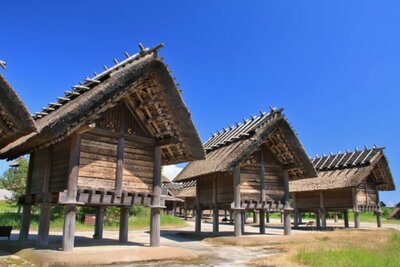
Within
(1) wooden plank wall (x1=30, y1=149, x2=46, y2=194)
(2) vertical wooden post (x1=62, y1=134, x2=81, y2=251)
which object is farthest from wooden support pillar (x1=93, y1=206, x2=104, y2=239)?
(2) vertical wooden post (x1=62, y1=134, x2=81, y2=251)

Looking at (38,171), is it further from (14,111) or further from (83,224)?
(83,224)

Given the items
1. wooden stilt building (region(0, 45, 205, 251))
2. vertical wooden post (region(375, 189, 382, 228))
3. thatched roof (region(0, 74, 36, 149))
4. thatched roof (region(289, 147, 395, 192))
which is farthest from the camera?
vertical wooden post (region(375, 189, 382, 228))

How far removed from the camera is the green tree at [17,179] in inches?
1235

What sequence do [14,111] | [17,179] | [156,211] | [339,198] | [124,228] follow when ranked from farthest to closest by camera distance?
[17,179], [339,198], [124,228], [156,211], [14,111]

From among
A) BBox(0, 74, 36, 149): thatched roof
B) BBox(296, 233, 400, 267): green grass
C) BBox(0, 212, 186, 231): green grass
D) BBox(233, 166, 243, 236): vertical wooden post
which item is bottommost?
BBox(296, 233, 400, 267): green grass

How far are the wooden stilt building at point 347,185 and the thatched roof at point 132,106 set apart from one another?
16784 millimetres

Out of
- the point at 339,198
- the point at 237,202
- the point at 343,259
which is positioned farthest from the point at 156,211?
the point at 339,198

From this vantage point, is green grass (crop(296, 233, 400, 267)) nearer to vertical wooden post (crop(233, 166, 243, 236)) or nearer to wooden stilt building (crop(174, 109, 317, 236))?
vertical wooden post (crop(233, 166, 243, 236))

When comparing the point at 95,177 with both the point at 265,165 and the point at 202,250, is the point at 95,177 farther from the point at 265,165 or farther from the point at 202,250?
the point at 265,165

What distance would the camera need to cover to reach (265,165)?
21312 mm

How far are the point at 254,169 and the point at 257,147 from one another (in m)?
1.88

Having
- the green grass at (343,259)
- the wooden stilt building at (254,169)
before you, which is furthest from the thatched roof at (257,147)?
the green grass at (343,259)

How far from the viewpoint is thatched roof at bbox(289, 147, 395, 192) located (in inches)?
1113

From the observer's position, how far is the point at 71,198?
1245cm
